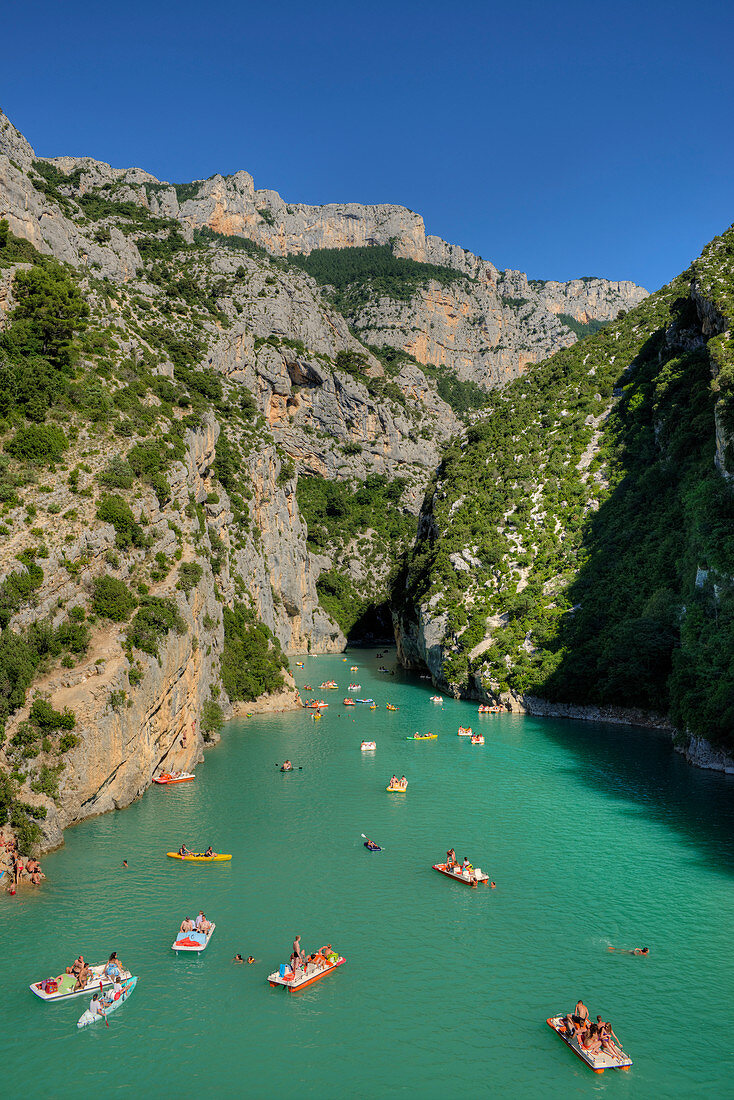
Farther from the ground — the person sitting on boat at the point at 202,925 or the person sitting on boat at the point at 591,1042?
the person sitting on boat at the point at 591,1042

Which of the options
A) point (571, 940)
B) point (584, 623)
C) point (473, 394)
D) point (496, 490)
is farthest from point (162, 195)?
point (571, 940)

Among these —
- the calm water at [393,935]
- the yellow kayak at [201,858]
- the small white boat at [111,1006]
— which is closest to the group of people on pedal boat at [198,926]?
the calm water at [393,935]

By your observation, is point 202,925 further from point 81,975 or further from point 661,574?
point 661,574

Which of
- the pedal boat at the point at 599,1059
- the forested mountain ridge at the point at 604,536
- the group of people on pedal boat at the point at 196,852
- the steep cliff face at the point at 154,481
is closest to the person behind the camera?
the pedal boat at the point at 599,1059

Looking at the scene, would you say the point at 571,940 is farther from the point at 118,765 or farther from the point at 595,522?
the point at 595,522

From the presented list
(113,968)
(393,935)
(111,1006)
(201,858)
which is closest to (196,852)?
(201,858)

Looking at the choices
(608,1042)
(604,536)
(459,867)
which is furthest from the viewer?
(604,536)

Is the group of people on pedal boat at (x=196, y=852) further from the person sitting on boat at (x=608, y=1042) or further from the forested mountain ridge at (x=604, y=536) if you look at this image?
the forested mountain ridge at (x=604, y=536)
